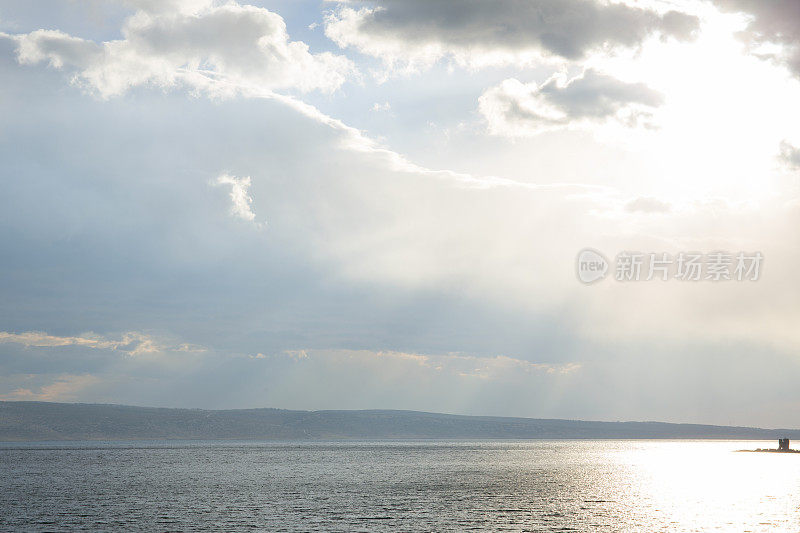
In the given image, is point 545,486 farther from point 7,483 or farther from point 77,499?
point 7,483

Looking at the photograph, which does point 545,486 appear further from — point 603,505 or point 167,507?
point 167,507

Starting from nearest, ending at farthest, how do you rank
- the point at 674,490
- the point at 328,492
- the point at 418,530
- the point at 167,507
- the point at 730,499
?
the point at 418,530 < the point at 167,507 < the point at 730,499 < the point at 328,492 < the point at 674,490

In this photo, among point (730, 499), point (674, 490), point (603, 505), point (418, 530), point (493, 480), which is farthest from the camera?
point (493, 480)

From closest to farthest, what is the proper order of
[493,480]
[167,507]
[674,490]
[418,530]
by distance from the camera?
[418,530]
[167,507]
[674,490]
[493,480]

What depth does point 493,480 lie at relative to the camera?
500 feet

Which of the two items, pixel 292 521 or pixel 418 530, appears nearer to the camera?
pixel 418 530

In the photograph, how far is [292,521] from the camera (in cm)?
8050

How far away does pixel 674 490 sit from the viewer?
13100 centimetres

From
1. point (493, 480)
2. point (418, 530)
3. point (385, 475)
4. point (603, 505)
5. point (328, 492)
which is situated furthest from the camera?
point (385, 475)

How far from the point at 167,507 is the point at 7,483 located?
61240mm

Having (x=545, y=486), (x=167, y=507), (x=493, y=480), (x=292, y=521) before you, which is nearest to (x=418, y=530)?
(x=292, y=521)

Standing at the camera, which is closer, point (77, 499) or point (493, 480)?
point (77, 499)

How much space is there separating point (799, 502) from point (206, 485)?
94596 millimetres

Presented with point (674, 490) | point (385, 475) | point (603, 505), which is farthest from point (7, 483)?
point (674, 490)
